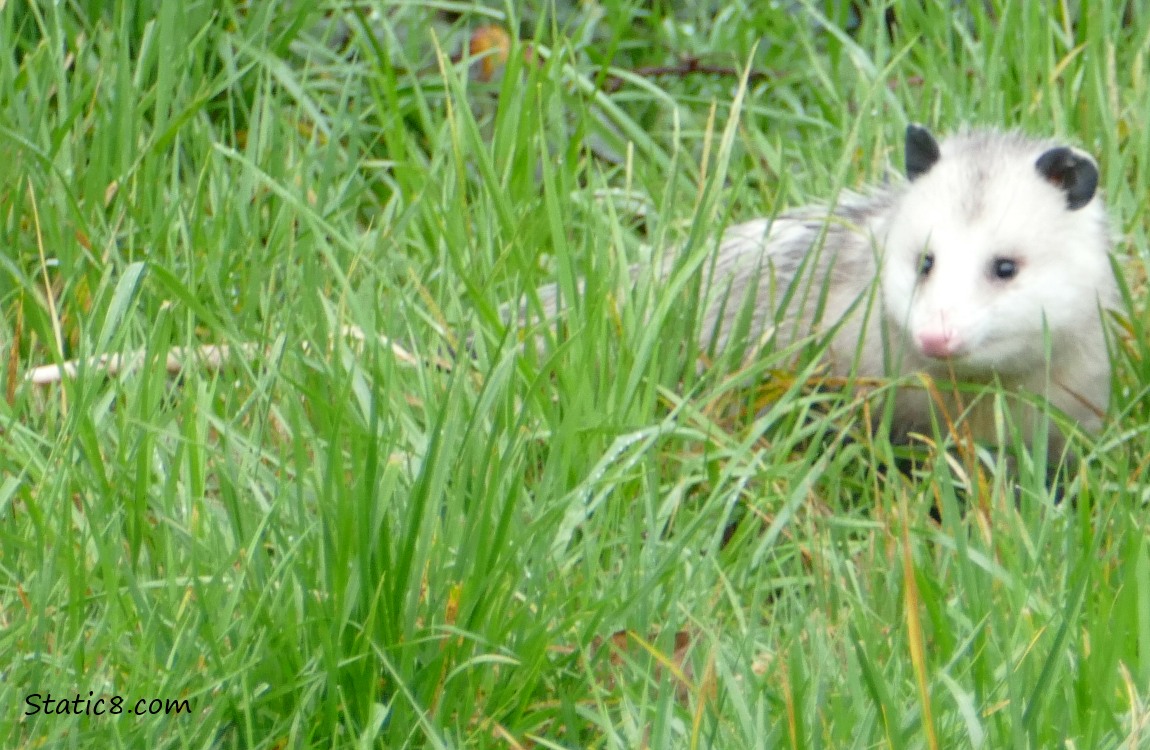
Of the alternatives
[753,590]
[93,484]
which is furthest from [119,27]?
[753,590]

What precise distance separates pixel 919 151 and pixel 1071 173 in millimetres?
284

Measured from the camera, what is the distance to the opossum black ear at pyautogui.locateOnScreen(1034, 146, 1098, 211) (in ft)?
10.0

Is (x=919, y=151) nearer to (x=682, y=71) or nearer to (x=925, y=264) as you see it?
(x=925, y=264)

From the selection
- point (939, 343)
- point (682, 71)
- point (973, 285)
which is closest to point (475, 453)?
point (939, 343)

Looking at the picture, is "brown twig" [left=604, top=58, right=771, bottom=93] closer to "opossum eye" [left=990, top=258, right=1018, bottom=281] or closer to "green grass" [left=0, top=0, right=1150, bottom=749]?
"green grass" [left=0, top=0, right=1150, bottom=749]

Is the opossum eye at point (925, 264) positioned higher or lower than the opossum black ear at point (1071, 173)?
lower

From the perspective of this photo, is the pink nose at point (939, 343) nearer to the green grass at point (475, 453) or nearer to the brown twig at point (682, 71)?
the green grass at point (475, 453)

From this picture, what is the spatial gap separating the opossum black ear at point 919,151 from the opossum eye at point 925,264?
260 millimetres

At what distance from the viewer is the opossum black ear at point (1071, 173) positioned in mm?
3057

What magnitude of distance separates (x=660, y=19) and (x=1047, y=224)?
174cm

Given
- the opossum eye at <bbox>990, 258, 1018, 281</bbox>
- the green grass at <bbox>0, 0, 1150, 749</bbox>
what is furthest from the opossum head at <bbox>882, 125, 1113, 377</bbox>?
the green grass at <bbox>0, 0, 1150, 749</bbox>

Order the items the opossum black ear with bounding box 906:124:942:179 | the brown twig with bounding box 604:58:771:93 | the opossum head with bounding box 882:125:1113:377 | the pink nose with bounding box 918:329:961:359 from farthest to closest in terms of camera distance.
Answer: the brown twig with bounding box 604:58:771:93
the opossum black ear with bounding box 906:124:942:179
the opossum head with bounding box 882:125:1113:377
the pink nose with bounding box 918:329:961:359

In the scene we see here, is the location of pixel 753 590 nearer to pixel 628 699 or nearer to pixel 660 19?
pixel 628 699

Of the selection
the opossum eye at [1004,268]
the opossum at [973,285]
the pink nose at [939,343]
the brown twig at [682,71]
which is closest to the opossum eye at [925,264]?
the opossum at [973,285]
